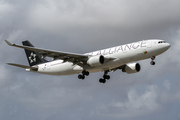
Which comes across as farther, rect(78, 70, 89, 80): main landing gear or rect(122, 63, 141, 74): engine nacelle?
rect(122, 63, 141, 74): engine nacelle

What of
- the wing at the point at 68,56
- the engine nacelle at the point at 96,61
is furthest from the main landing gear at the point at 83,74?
the engine nacelle at the point at 96,61

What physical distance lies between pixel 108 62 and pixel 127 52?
3326 millimetres

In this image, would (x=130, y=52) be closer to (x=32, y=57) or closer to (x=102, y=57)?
(x=102, y=57)

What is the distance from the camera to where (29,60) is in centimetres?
5369

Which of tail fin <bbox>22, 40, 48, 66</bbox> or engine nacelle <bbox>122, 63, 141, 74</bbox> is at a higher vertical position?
tail fin <bbox>22, 40, 48, 66</bbox>

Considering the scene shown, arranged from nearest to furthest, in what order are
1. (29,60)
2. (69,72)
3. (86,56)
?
(86,56)
(69,72)
(29,60)

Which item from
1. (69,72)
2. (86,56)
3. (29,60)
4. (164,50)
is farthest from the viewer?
(29,60)

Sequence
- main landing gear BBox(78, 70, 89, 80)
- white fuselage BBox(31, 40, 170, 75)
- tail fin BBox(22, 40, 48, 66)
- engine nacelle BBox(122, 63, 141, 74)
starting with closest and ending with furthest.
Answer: white fuselage BBox(31, 40, 170, 75)
main landing gear BBox(78, 70, 89, 80)
engine nacelle BBox(122, 63, 141, 74)
tail fin BBox(22, 40, 48, 66)

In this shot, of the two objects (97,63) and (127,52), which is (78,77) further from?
(127,52)

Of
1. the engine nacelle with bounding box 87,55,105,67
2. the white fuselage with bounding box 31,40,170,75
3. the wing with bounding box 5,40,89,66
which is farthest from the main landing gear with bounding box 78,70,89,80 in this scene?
the engine nacelle with bounding box 87,55,105,67

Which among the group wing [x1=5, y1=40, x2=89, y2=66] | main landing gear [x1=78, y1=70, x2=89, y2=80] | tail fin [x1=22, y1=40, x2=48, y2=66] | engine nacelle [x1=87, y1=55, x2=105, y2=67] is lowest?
main landing gear [x1=78, y1=70, x2=89, y2=80]

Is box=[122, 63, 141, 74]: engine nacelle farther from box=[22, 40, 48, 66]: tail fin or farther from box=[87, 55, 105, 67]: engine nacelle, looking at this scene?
box=[22, 40, 48, 66]: tail fin

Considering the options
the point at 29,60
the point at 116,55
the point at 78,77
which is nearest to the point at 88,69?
the point at 78,77

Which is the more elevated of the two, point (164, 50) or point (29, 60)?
point (29, 60)
